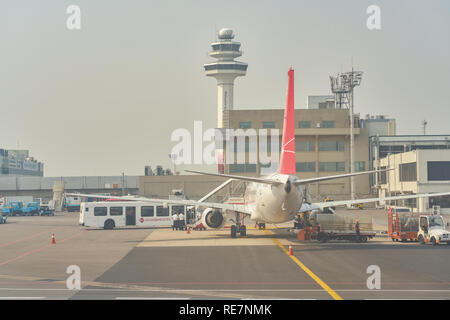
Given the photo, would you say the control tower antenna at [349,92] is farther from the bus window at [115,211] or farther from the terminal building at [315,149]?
the bus window at [115,211]

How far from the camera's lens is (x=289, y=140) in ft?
150

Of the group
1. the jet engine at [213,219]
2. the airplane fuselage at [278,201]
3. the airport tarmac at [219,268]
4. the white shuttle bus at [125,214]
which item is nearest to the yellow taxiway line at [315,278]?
the airport tarmac at [219,268]

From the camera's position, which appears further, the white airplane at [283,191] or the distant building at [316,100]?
the distant building at [316,100]

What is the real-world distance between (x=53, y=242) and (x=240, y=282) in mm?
26714

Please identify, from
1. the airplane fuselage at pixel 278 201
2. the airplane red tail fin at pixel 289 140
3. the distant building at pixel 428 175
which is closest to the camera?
the airplane fuselage at pixel 278 201

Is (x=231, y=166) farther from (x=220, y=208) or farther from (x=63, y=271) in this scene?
(x=63, y=271)

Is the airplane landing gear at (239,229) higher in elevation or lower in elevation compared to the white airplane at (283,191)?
lower

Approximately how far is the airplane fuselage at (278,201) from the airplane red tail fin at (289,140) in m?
1.04

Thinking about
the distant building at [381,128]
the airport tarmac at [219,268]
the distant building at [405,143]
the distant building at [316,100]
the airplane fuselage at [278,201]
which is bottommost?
the airport tarmac at [219,268]

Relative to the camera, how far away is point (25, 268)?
112ft

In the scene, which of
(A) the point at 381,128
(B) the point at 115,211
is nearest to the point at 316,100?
(A) the point at 381,128

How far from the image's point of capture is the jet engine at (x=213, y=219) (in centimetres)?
5547

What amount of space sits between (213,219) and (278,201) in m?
13.1
